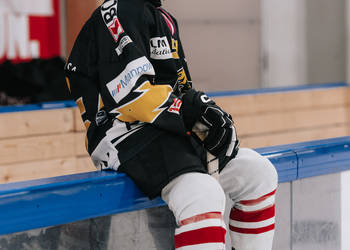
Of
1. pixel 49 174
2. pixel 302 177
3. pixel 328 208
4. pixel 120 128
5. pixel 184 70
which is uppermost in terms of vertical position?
pixel 184 70

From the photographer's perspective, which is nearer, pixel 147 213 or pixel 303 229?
pixel 147 213

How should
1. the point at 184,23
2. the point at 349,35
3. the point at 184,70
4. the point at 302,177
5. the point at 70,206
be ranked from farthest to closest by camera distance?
the point at 349,35
the point at 184,23
the point at 302,177
the point at 184,70
the point at 70,206

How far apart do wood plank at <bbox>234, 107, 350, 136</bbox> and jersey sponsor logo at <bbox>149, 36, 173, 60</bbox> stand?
7.05 ft

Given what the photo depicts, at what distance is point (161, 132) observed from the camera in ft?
4.17

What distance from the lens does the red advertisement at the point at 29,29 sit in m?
3.81

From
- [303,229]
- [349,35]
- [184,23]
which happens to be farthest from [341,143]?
[349,35]

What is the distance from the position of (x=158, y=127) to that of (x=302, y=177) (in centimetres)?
61

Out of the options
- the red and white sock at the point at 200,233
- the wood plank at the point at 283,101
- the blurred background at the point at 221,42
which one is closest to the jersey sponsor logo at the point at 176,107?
the red and white sock at the point at 200,233

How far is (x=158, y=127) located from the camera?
49.4 inches

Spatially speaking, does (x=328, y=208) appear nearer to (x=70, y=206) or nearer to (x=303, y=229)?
(x=303, y=229)

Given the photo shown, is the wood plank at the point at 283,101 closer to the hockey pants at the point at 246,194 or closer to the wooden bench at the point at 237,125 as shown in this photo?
the wooden bench at the point at 237,125

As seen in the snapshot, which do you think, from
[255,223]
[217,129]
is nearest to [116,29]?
[217,129]

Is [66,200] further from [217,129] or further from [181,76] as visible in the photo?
[181,76]

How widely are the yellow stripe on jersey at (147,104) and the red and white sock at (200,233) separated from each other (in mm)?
263
